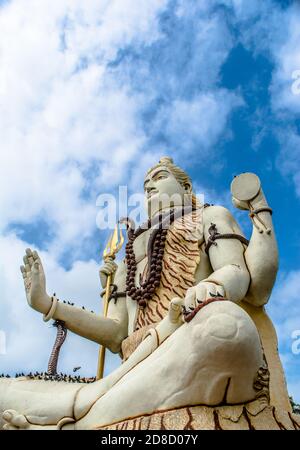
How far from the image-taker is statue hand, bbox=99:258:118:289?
6312mm

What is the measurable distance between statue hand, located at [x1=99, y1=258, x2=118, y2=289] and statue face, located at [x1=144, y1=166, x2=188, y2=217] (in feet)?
2.34

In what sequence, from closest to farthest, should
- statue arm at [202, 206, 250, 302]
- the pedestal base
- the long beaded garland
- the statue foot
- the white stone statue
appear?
the pedestal base < the white stone statue < the statue foot < statue arm at [202, 206, 250, 302] < the long beaded garland

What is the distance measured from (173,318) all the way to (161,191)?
227 cm

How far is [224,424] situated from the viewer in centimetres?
370

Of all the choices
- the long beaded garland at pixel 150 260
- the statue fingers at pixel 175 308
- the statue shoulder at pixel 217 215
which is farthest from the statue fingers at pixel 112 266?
the statue fingers at pixel 175 308

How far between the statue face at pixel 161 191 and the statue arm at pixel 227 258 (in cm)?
61

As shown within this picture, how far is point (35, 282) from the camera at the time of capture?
5.45 meters

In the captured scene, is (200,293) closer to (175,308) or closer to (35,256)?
(175,308)

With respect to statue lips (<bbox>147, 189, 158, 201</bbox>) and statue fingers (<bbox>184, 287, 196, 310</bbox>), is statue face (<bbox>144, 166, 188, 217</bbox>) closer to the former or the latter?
statue lips (<bbox>147, 189, 158, 201</bbox>)

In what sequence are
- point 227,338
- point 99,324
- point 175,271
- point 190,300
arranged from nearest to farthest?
point 227,338 < point 190,300 < point 175,271 < point 99,324

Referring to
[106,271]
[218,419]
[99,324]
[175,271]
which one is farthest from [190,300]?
[106,271]

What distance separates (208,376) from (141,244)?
8.15 feet

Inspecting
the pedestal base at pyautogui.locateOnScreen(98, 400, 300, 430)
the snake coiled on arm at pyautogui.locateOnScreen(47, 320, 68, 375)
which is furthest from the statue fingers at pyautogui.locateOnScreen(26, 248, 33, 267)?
the pedestal base at pyautogui.locateOnScreen(98, 400, 300, 430)
